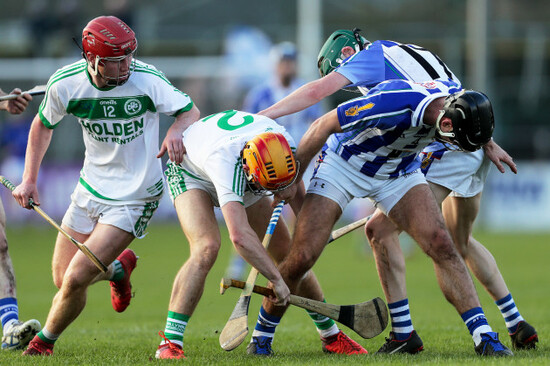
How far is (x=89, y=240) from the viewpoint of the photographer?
19.6 ft

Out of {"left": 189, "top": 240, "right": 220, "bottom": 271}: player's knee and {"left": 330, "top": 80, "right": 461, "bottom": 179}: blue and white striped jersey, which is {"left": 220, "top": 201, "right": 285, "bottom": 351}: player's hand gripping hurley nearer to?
{"left": 189, "top": 240, "right": 220, "bottom": 271}: player's knee

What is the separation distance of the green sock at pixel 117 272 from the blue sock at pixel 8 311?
711 millimetres

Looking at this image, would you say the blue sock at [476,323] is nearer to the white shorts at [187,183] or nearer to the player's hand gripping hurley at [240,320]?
the player's hand gripping hurley at [240,320]

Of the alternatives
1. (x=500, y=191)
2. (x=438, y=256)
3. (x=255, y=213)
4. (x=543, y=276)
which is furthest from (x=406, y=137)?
(x=500, y=191)

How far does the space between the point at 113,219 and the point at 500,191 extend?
583 inches

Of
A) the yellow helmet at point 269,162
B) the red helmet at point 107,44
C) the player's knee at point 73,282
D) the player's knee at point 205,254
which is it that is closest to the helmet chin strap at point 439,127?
the yellow helmet at point 269,162

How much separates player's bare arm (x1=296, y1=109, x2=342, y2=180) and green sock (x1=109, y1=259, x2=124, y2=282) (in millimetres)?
1792

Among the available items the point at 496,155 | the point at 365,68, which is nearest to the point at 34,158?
the point at 365,68

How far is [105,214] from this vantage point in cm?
611

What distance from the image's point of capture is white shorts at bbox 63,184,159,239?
6.05m

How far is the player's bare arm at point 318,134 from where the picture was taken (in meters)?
5.57

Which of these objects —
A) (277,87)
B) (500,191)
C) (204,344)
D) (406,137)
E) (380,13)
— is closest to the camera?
(406,137)

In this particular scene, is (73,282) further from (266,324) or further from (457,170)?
(457,170)

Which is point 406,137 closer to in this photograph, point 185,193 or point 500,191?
point 185,193
